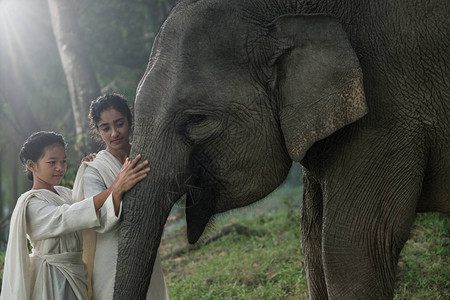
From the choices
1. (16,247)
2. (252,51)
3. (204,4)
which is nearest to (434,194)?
(252,51)

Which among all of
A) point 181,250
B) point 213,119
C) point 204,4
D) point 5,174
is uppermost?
point 204,4

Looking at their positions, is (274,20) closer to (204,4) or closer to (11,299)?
(204,4)

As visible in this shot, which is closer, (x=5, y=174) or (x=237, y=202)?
(x=237, y=202)

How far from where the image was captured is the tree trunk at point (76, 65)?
775 centimetres

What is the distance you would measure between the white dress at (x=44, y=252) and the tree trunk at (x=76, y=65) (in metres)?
4.45

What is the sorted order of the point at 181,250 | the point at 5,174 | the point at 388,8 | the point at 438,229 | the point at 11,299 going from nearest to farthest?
1. the point at 388,8
2. the point at 11,299
3. the point at 438,229
4. the point at 181,250
5. the point at 5,174

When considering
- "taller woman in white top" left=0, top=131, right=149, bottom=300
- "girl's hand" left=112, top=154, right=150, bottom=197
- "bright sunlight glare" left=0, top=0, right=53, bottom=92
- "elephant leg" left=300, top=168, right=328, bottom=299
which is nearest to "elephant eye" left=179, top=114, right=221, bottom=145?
"girl's hand" left=112, top=154, right=150, bottom=197

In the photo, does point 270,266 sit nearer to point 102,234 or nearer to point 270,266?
point 270,266

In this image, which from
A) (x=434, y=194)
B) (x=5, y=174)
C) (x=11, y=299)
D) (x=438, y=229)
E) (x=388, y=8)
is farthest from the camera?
(x=5, y=174)

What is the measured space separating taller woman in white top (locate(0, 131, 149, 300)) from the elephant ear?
3.37 feet

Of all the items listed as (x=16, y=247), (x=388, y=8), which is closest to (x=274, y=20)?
(x=388, y=8)

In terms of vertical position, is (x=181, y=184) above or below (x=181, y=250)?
above

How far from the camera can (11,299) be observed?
10.3 ft

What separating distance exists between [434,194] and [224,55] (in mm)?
1247
